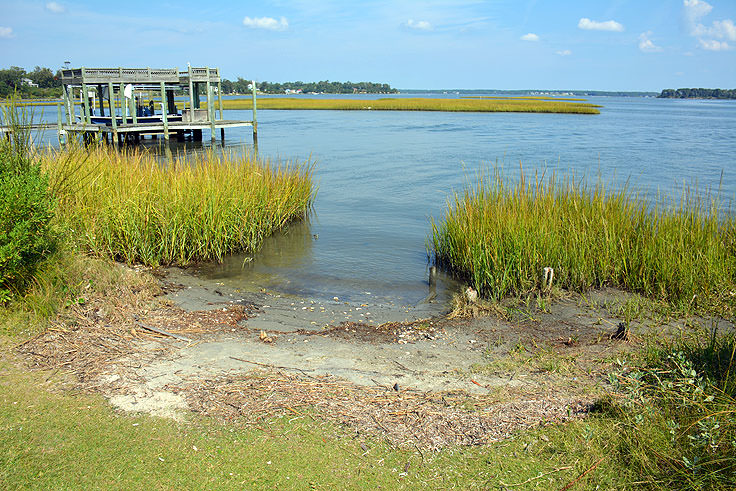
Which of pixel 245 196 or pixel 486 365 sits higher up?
pixel 245 196

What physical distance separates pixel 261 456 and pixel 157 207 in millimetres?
7386

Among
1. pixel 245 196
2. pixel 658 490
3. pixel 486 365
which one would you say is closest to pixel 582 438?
pixel 658 490

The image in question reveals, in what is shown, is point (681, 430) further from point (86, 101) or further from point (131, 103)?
point (86, 101)

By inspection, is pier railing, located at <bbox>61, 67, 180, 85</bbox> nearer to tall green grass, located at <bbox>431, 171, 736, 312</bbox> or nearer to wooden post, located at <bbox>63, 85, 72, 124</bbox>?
wooden post, located at <bbox>63, 85, 72, 124</bbox>

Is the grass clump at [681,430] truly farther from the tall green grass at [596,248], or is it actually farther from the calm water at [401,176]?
the calm water at [401,176]

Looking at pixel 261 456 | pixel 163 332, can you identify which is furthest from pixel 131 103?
pixel 261 456

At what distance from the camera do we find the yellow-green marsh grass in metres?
9.62

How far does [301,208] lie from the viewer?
15180mm

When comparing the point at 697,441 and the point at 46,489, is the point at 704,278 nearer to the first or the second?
the point at 697,441

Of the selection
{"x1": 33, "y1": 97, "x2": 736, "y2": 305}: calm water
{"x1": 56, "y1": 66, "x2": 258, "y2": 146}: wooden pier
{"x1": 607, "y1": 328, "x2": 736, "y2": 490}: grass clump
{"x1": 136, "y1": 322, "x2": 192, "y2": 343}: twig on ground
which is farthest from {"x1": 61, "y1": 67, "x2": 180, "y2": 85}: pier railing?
{"x1": 607, "y1": 328, "x2": 736, "y2": 490}: grass clump

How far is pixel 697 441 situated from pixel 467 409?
159cm

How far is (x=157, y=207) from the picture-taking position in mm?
10320

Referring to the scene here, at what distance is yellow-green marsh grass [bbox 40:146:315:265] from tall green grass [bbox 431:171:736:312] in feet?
15.3

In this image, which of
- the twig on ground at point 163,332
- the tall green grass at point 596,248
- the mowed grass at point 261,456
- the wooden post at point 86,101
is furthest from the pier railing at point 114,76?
the mowed grass at point 261,456
